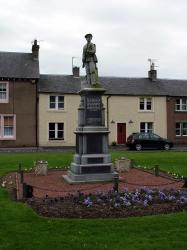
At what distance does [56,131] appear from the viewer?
42875 millimetres

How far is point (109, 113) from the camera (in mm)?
44000

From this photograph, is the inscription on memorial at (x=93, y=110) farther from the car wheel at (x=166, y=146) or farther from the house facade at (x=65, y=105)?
the house facade at (x=65, y=105)

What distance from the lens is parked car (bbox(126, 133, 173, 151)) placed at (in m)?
38.2

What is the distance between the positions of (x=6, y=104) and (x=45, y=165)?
75.4 feet

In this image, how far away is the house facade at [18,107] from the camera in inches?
1601

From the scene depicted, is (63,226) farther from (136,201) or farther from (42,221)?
(136,201)

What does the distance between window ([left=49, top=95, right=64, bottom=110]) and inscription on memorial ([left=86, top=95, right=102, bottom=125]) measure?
2547 cm

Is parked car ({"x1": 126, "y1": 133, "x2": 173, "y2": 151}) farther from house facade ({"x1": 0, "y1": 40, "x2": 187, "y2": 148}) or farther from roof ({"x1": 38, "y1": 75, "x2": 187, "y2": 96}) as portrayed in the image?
roof ({"x1": 38, "y1": 75, "x2": 187, "y2": 96})

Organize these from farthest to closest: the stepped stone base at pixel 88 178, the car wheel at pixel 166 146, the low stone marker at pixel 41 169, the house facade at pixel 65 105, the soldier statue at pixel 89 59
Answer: the house facade at pixel 65 105, the car wheel at pixel 166 146, the low stone marker at pixel 41 169, the soldier statue at pixel 89 59, the stepped stone base at pixel 88 178

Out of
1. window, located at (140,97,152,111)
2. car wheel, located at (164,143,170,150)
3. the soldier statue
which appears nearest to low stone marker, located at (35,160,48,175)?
the soldier statue

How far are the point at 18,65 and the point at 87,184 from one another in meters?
28.0

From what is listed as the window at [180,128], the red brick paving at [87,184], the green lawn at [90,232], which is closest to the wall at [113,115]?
the window at [180,128]

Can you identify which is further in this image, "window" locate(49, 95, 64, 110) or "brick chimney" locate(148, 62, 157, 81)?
"brick chimney" locate(148, 62, 157, 81)

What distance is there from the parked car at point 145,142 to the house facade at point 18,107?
31.2ft
